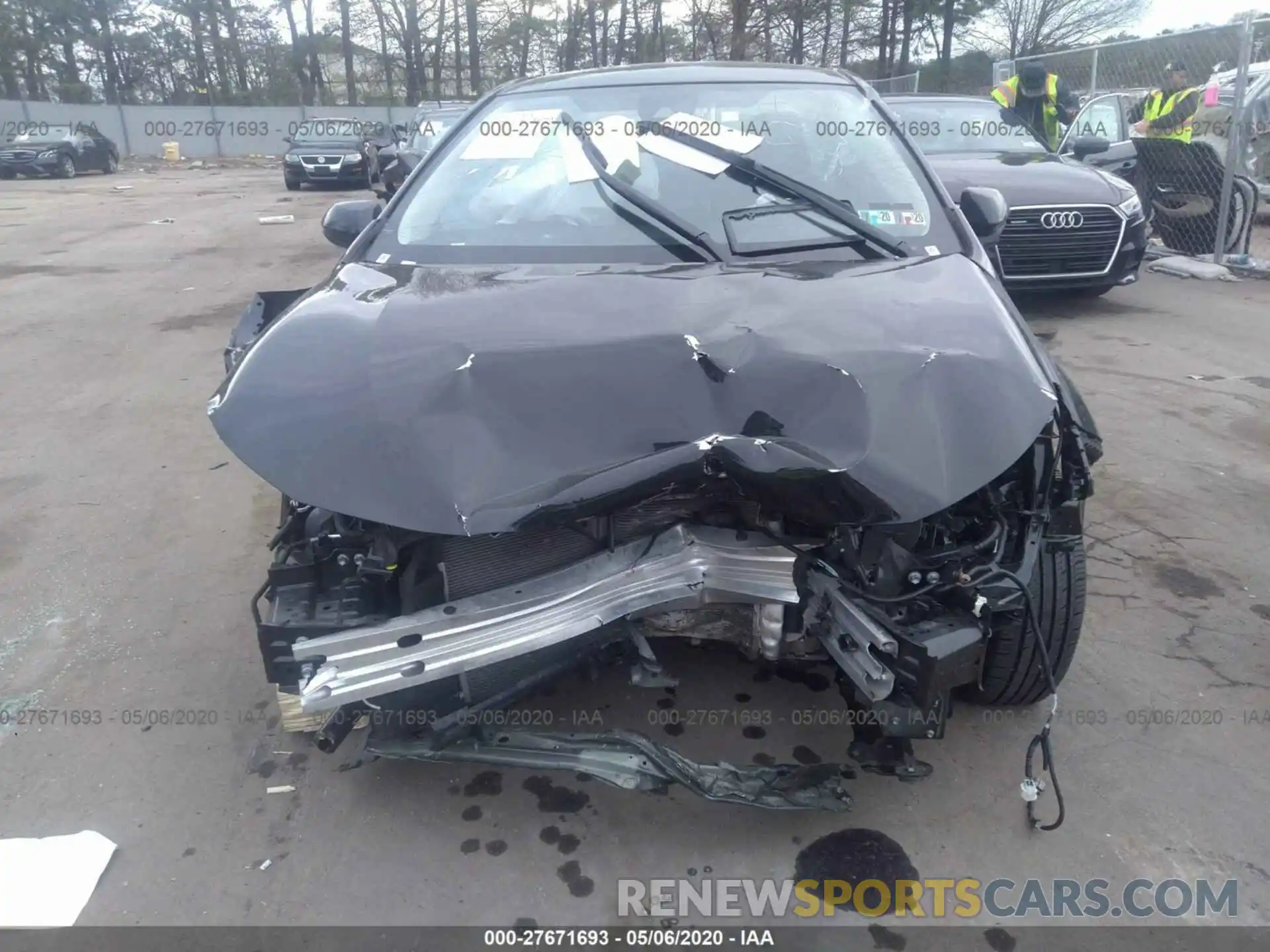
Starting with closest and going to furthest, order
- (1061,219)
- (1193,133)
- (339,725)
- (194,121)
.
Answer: (339,725) < (1061,219) < (1193,133) < (194,121)

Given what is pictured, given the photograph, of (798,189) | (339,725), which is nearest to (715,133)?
(798,189)

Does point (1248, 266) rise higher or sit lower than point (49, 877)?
higher

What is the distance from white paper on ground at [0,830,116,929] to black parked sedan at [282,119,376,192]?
18533 mm

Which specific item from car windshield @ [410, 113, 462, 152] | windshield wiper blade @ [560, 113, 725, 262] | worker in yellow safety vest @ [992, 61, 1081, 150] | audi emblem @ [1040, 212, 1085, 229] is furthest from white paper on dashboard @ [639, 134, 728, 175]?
worker in yellow safety vest @ [992, 61, 1081, 150]

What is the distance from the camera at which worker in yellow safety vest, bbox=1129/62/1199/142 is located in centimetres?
923

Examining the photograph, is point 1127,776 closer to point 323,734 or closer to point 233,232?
point 323,734

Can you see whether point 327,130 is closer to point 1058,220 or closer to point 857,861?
point 1058,220

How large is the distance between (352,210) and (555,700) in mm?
1873

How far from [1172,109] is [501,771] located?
32.6 ft

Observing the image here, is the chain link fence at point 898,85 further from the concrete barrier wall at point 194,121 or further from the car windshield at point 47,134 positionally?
the concrete barrier wall at point 194,121

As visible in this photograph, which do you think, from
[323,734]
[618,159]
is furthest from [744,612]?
[618,159]

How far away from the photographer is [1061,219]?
22.6 ft

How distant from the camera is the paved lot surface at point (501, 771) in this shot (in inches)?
87.9

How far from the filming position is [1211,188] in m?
9.00
